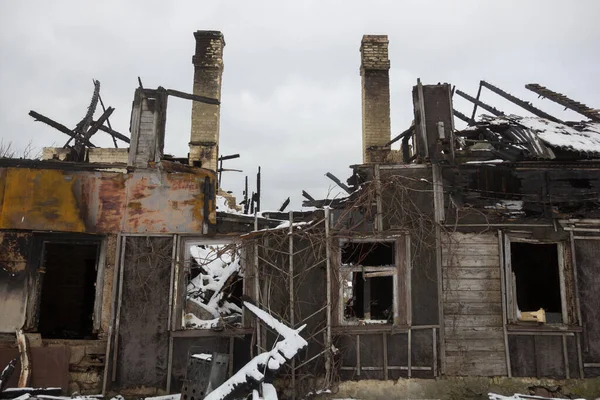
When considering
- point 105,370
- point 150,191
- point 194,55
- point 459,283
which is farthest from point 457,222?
point 194,55

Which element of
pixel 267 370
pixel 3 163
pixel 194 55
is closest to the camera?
pixel 267 370

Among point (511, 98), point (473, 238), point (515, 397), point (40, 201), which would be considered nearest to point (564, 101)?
point (511, 98)

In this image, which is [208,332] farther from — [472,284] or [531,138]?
[531,138]

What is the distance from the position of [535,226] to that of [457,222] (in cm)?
143

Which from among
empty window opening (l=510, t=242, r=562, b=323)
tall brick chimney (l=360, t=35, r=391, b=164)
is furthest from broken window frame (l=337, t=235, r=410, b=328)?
tall brick chimney (l=360, t=35, r=391, b=164)

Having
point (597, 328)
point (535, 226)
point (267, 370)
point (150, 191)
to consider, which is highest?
point (150, 191)

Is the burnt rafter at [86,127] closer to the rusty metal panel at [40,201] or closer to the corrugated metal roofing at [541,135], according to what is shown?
the rusty metal panel at [40,201]

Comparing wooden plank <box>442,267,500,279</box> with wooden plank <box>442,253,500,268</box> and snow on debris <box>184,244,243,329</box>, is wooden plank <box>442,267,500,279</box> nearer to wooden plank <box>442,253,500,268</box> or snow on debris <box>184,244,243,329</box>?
wooden plank <box>442,253,500,268</box>

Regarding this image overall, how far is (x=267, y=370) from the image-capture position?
6.15 m

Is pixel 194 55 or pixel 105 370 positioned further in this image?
pixel 194 55

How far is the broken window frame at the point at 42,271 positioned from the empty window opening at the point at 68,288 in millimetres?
4143

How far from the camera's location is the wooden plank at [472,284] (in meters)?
7.82

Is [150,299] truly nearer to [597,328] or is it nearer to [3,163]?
[3,163]

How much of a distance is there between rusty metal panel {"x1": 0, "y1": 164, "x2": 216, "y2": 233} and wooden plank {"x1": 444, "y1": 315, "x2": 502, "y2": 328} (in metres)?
4.63
